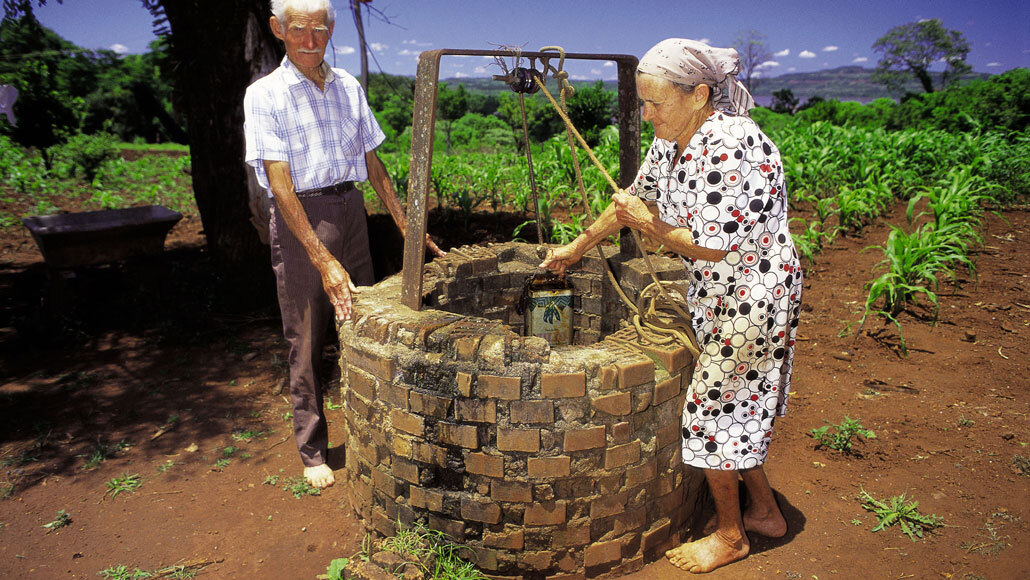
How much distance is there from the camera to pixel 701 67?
6.64 feet

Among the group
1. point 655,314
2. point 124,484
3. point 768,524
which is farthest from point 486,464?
point 124,484

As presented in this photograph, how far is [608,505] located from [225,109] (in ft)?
14.1

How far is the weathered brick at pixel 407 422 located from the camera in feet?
7.38

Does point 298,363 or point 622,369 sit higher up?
point 622,369

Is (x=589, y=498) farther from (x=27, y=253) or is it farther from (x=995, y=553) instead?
(x=27, y=253)

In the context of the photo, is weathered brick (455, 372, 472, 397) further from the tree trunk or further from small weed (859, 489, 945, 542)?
the tree trunk

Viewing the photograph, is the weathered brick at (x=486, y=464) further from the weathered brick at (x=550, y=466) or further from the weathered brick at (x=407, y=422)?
the weathered brick at (x=407, y=422)

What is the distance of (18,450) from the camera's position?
340 centimetres

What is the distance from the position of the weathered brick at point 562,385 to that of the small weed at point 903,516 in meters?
1.57

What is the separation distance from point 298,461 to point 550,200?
3.99 m

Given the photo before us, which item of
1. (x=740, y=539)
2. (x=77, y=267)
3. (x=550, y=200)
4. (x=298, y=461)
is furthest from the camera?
(x=550, y=200)

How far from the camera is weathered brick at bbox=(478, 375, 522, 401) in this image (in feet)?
6.91

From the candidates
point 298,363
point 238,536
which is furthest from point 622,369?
point 238,536

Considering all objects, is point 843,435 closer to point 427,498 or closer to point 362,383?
point 427,498
